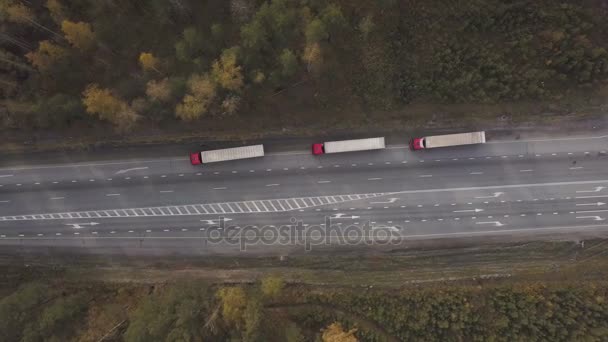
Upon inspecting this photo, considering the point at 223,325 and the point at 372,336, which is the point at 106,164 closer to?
the point at 223,325

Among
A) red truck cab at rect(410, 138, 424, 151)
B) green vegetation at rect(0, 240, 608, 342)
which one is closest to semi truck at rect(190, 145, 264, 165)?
green vegetation at rect(0, 240, 608, 342)

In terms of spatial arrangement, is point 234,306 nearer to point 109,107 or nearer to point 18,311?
point 18,311

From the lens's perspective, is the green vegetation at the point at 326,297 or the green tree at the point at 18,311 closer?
the green tree at the point at 18,311

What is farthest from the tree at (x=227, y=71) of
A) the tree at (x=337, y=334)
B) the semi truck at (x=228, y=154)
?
the tree at (x=337, y=334)

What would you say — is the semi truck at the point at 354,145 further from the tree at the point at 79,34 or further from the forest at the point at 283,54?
the tree at the point at 79,34

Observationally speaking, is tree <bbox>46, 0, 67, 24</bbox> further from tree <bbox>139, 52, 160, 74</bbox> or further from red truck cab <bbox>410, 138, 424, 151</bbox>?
red truck cab <bbox>410, 138, 424, 151</bbox>

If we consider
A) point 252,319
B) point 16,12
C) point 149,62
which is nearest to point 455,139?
point 252,319
